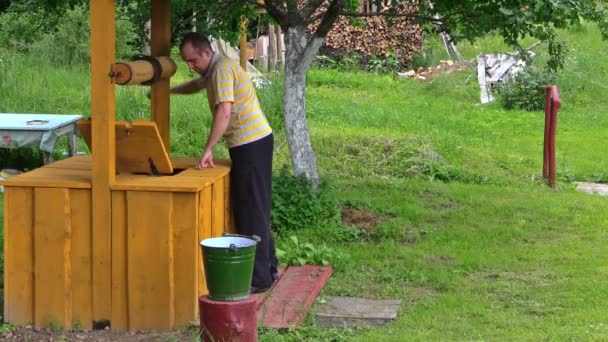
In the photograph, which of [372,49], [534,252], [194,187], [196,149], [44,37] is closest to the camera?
[194,187]

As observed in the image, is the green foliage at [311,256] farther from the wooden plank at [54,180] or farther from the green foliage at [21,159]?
the green foliage at [21,159]

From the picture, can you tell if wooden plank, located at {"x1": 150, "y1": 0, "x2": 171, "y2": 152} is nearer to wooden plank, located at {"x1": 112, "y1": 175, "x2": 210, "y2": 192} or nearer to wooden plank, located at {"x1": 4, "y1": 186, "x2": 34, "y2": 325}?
wooden plank, located at {"x1": 112, "y1": 175, "x2": 210, "y2": 192}

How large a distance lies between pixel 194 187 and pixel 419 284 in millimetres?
2438

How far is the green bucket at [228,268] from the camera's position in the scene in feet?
18.0

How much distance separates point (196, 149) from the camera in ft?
42.0

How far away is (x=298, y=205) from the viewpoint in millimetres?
9461

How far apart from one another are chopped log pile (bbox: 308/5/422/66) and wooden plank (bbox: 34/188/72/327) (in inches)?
696

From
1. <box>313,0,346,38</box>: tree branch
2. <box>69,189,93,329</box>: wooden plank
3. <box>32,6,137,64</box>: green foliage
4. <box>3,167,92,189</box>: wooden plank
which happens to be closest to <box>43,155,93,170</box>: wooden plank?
<box>3,167,92,189</box>: wooden plank

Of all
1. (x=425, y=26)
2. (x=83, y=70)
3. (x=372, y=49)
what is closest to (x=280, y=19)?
(x=425, y=26)

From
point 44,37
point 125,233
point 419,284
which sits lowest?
point 419,284

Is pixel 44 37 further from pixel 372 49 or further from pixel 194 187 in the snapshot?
pixel 194 187

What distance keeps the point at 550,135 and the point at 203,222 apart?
22.3ft

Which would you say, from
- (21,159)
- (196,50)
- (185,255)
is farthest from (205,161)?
(21,159)

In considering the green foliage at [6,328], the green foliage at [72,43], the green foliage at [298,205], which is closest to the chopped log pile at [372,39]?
the green foliage at [72,43]
